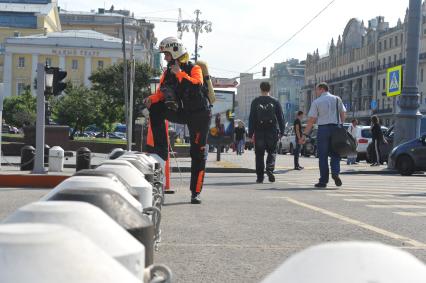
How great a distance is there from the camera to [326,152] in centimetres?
1216

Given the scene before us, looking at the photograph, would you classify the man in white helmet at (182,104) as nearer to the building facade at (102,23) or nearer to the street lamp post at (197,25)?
the street lamp post at (197,25)

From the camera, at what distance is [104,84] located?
7638 cm

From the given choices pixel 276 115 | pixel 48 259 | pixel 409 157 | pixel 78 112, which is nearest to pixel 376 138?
pixel 409 157

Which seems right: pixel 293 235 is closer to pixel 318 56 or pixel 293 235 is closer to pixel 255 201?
pixel 255 201

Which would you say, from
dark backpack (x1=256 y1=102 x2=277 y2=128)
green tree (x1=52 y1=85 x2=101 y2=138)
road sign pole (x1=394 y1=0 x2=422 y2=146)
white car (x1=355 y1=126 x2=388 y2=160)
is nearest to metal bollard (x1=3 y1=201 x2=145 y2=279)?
dark backpack (x1=256 y1=102 x2=277 y2=128)

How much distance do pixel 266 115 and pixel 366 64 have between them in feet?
383

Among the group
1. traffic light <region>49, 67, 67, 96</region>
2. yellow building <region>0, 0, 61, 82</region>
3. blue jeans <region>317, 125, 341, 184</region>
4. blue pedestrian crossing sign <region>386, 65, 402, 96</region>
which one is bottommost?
blue jeans <region>317, 125, 341, 184</region>

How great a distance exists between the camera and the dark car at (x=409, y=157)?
754 inches

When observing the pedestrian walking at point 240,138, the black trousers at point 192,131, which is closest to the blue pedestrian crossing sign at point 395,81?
the pedestrian walking at point 240,138

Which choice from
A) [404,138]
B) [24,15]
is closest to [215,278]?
[404,138]

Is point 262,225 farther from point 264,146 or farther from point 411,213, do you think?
point 264,146

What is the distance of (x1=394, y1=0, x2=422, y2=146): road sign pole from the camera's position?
1956cm

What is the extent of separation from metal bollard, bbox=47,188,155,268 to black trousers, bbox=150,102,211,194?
579 cm

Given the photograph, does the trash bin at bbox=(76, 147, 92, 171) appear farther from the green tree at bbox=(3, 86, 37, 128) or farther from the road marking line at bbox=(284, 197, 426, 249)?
the green tree at bbox=(3, 86, 37, 128)
